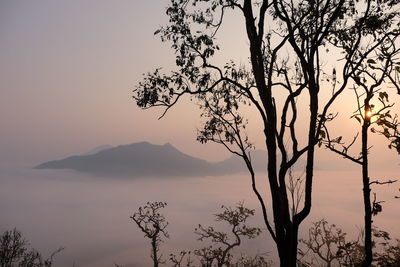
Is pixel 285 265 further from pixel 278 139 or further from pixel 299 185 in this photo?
pixel 278 139

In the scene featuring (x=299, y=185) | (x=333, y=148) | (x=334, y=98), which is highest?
(x=334, y=98)

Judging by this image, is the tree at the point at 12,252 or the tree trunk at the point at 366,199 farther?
the tree at the point at 12,252

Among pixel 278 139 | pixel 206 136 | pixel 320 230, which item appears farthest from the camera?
pixel 320 230

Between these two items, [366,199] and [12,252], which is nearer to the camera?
[366,199]

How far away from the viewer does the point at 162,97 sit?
1202 cm

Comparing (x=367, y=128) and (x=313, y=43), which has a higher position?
(x=313, y=43)

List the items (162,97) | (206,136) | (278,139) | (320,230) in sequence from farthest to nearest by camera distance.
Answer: (320,230), (206,136), (162,97), (278,139)

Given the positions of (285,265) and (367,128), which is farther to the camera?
(285,265)

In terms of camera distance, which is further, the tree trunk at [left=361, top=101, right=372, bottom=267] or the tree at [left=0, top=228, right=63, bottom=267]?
the tree at [left=0, top=228, right=63, bottom=267]

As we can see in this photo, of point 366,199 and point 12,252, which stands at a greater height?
point 366,199

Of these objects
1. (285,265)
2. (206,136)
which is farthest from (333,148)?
(206,136)

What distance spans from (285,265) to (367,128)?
3.50 metres

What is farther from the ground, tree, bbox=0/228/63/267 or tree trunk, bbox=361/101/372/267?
tree trunk, bbox=361/101/372/267

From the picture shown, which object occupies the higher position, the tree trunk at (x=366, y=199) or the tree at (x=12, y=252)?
the tree trunk at (x=366, y=199)
